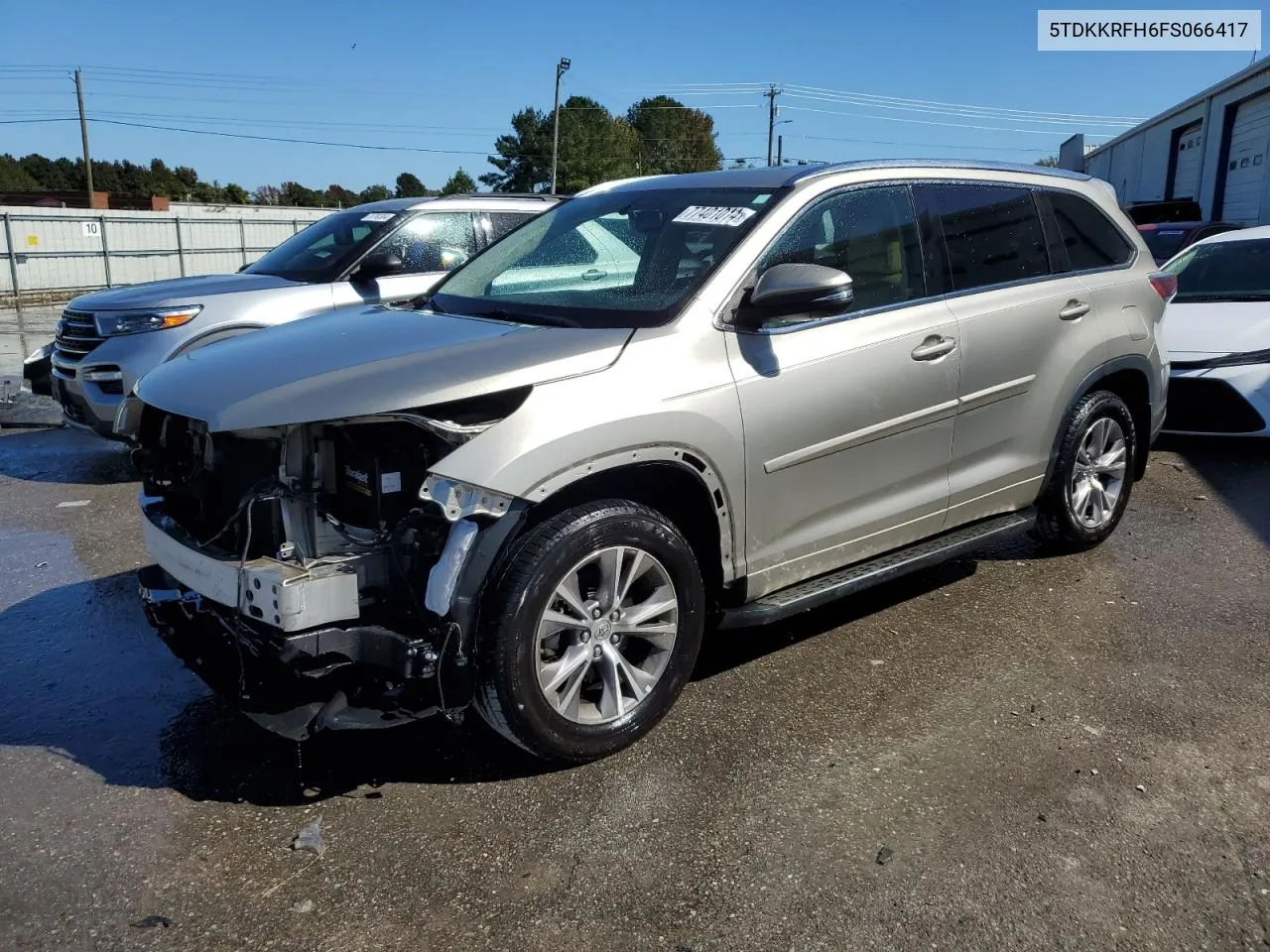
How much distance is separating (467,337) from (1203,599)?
3657 mm

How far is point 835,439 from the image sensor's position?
12.3 ft

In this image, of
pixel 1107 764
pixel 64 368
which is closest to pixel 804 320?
pixel 1107 764

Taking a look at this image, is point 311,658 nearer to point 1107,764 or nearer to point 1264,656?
point 1107,764

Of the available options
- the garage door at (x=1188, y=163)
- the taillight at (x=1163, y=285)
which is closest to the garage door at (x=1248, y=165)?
the garage door at (x=1188, y=163)

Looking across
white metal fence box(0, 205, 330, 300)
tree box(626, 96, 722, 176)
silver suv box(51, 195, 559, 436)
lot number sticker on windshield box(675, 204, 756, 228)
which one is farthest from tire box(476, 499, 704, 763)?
tree box(626, 96, 722, 176)

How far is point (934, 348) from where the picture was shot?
161 inches

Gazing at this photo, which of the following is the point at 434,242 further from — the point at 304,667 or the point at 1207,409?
the point at 1207,409

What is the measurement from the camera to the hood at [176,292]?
23.0 ft

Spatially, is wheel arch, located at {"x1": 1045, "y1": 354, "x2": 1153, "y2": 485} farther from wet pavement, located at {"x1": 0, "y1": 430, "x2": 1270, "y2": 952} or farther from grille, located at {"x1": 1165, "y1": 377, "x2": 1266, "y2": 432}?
grille, located at {"x1": 1165, "y1": 377, "x2": 1266, "y2": 432}

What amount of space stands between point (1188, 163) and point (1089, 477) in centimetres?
2575

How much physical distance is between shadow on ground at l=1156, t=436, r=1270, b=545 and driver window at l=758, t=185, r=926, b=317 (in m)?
3.06

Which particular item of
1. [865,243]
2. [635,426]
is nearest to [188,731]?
[635,426]

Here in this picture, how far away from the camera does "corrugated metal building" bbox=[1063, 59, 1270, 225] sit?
20438 millimetres

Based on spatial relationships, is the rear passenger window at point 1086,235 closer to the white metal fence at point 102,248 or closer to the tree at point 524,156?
the white metal fence at point 102,248
